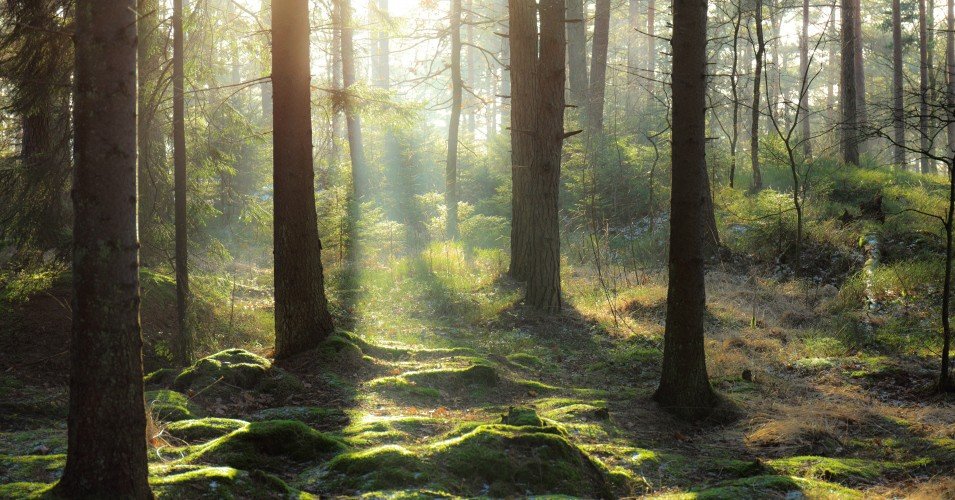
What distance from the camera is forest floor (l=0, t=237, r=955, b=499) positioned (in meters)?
4.59

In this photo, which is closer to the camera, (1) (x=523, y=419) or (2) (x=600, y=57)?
(1) (x=523, y=419)

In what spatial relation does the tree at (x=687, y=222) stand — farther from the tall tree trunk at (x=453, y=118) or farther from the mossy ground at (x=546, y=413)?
the tall tree trunk at (x=453, y=118)

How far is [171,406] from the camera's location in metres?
5.98

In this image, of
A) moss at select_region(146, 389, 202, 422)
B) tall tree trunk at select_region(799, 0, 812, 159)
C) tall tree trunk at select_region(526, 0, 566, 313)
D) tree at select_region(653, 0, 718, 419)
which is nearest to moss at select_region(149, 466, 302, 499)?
moss at select_region(146, 389, 202, 422)

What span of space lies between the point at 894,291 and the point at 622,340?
4.51m

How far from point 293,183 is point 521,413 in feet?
12.9

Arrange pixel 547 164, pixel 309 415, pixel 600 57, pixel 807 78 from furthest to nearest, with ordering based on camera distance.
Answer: pixel 807 78 → pixel 600 57 → pixel 547 164 → pixel 309 415

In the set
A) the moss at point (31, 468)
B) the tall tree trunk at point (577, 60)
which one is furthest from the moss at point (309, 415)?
the tall tree trunk at point (577, 60)

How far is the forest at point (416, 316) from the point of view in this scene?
3.54 m

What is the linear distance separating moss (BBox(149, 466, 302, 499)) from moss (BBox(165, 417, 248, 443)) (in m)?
1.21

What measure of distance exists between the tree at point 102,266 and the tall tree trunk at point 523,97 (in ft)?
27.7

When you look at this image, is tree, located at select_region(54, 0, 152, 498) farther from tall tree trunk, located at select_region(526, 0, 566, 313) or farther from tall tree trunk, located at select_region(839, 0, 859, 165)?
tall tree trunk, located at select_region(839, 0, 859, 165)

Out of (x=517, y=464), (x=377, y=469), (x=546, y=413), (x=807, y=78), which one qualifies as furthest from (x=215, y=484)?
(x=807, y=78)

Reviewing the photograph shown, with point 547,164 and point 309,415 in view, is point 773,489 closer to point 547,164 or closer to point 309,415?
point 309,415
